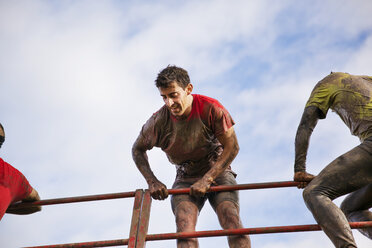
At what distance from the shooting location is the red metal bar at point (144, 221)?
351 centimetres

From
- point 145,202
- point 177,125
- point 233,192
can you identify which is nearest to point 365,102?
point 233,192

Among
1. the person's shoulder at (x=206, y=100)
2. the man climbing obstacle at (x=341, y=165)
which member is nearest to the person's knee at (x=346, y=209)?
the man climbing obstacle at (x=341, y=165)

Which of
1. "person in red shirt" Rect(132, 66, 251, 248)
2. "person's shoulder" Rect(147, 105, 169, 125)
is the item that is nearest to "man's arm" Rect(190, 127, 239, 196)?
"person in red shirt" Rect(132, 66, 251, 248)

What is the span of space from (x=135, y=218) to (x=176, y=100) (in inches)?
48.0

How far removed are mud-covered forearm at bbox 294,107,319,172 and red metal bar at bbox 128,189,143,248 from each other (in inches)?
53.0

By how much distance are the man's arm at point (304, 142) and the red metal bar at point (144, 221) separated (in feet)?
4.14

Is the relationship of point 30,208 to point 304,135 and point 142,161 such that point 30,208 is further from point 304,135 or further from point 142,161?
point 304,135

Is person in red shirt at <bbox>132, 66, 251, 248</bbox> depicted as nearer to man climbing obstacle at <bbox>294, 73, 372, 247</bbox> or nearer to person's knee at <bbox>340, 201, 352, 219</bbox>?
man climbing obstacle at <bbox>294, 73, 372, 247</bbox>

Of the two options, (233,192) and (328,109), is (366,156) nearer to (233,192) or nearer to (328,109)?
(328,109)

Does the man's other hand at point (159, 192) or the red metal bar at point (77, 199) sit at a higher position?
the man's other hand at point (159, 192)

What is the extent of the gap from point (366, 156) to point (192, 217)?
1523 millimetres

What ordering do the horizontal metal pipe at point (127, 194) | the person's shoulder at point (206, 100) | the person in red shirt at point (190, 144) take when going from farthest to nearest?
the person's shoulder at point (206, 100)
the person in red shirt at point (190, 144)
the horizontal metal pipe at point (127, 194)

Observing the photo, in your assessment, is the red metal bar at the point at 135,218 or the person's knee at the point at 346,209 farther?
the person's knee at the point at 346,209

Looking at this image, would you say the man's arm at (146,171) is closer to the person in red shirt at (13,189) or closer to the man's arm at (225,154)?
the man's arm at (225,154)
